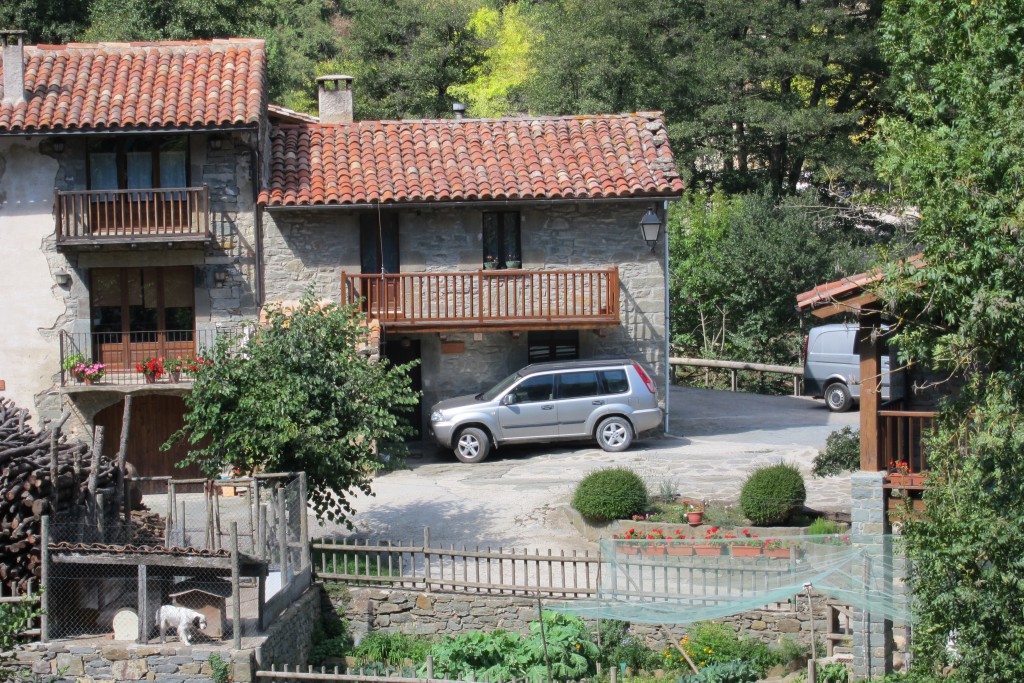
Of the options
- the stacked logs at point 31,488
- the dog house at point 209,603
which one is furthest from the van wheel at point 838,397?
the dog house at point 209,603

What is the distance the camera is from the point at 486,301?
21.5 meters

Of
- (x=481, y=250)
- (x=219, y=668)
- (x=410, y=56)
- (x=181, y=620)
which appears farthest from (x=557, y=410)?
(x=410, y=56)

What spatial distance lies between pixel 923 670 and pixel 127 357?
14.9m

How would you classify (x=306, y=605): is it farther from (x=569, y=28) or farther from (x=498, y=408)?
(x=569, y=28)

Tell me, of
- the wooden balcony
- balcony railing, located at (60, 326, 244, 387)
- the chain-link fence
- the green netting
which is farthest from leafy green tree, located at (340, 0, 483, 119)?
the green netting

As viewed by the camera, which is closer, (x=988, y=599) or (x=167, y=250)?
(x=988, y=599)

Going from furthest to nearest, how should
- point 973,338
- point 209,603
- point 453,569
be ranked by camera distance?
point 453,569, point 209,603, point 973,338

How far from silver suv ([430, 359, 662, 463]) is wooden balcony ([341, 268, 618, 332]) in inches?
44.1

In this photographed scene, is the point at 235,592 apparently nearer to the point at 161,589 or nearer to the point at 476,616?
the point at 161,589

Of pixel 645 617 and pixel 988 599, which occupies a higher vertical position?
pixel 988 599

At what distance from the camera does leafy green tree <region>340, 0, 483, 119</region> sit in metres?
34.1

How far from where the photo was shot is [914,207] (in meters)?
12.0

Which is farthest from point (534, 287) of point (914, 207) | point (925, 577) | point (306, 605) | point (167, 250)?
point (925, 577)

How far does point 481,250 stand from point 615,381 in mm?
3588
